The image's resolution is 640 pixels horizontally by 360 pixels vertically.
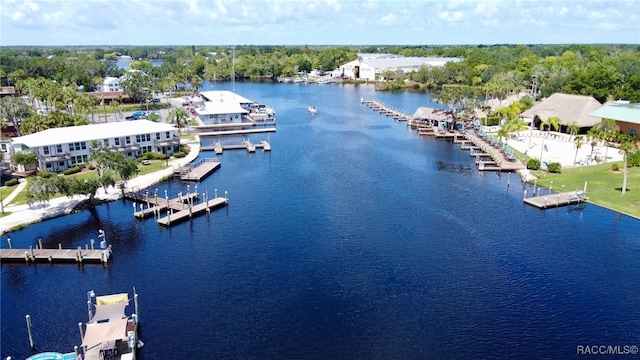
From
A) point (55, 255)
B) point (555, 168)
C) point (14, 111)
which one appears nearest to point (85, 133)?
point (14, 111)

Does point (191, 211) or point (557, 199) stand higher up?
point (557, 199)

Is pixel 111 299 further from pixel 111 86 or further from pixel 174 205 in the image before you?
pixel 111 86

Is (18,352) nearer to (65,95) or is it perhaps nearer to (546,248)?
(546,248)

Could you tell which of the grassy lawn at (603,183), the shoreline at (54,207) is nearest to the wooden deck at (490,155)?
the grassy lawn at (603,183)

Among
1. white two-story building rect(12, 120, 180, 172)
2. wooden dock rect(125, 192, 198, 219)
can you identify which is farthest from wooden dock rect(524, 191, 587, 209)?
white two-story building rect(12, 120, 180, 172)

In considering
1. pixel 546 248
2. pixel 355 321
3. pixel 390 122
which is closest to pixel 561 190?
pixel 546 248

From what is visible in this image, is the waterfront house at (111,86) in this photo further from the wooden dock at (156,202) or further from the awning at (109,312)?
the awning at (109,312)
